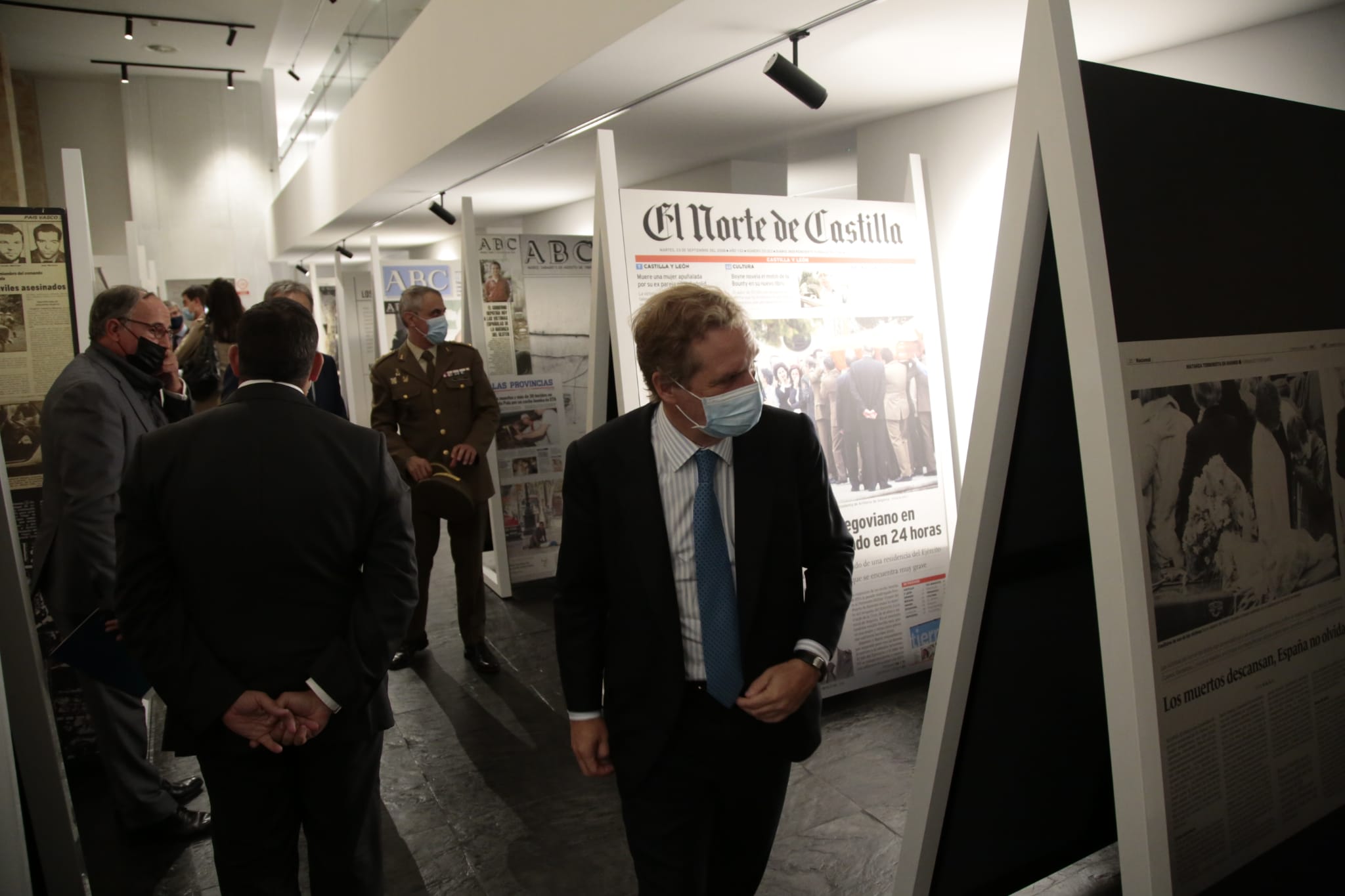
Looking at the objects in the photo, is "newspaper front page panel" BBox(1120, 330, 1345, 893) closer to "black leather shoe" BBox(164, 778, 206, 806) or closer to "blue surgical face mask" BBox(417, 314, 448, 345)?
"black leather shoe" BBox(164, 778, 206, 806)

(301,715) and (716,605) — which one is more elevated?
(716,605)

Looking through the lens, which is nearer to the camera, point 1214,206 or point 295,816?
point 1214,206

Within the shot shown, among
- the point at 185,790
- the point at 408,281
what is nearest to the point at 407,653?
the point at 185,790

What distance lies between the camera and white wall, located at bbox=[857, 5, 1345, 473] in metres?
3.23

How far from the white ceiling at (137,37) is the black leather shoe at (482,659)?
9456 mm

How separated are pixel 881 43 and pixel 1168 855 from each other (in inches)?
107

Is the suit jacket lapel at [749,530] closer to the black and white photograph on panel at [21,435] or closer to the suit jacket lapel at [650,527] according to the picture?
the suit jacket lapel at [650,527]

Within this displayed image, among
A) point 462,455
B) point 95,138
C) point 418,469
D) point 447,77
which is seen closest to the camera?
point 418,469

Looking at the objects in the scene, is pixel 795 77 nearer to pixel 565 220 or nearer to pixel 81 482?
pixel 81 482

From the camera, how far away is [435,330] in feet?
13.6

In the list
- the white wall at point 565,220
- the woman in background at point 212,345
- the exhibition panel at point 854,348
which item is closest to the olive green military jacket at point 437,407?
the woman in background at point 212,345

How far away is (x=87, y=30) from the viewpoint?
36.5 feet

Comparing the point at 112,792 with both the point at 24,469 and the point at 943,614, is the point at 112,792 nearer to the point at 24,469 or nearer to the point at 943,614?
the point at 24,469

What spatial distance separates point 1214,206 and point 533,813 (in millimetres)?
2547
